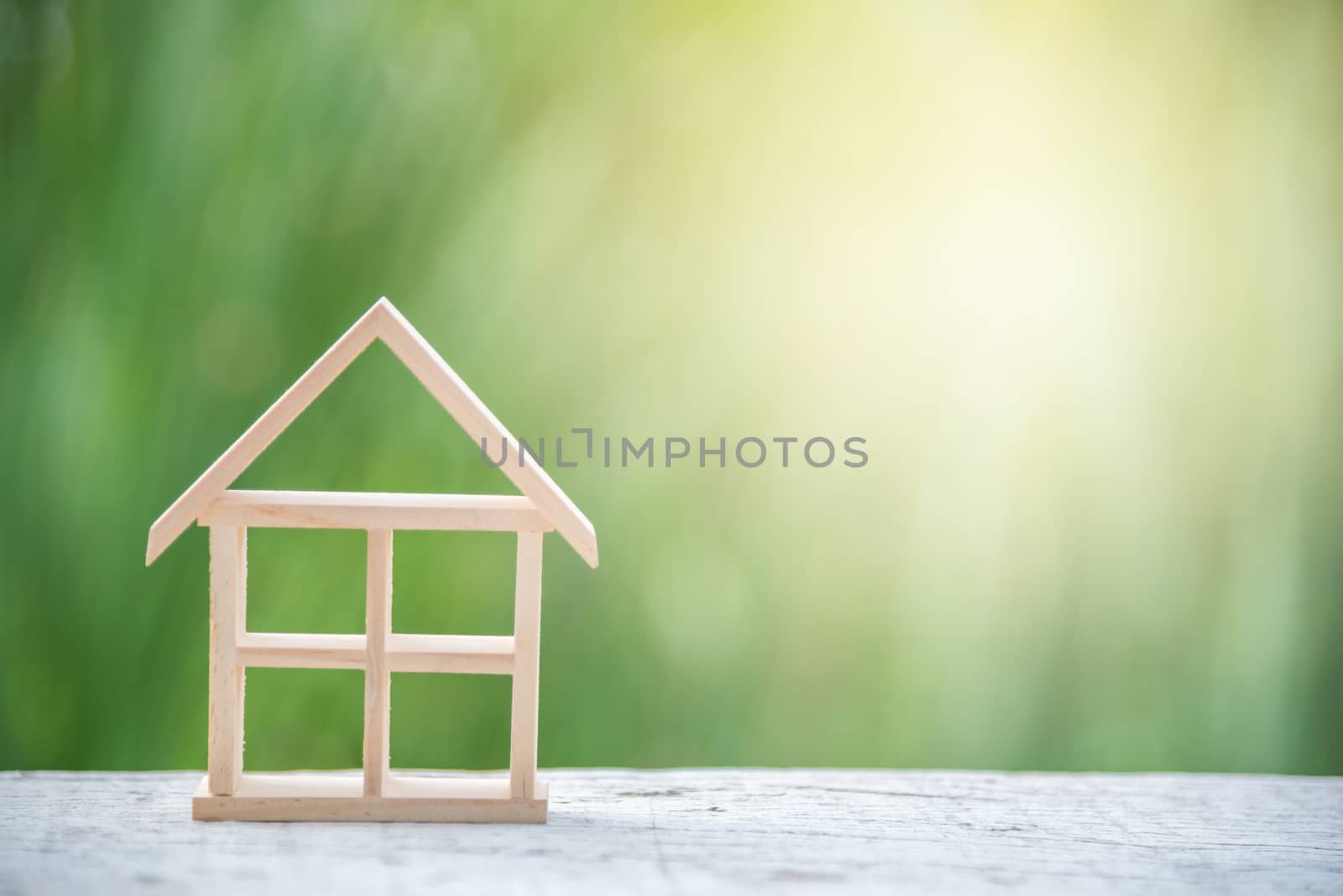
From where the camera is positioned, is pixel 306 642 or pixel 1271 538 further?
pixel 1271 538

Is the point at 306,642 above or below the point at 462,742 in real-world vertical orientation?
above

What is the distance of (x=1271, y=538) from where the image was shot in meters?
1.35

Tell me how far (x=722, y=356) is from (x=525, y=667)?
47cm

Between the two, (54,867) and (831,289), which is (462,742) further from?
(831,289)

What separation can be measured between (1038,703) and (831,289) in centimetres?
54

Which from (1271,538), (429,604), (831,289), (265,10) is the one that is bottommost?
(429,604)

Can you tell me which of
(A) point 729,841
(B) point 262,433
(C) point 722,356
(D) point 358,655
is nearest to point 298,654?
(D) point 358,655

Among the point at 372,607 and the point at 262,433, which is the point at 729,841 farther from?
the point at 262,433

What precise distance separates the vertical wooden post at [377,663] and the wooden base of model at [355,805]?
16mm

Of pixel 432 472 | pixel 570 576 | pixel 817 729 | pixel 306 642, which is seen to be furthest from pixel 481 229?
pixel 817 729

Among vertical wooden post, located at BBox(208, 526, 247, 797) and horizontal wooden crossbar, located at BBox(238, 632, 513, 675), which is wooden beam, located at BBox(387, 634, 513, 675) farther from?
vertical wooden post, located at BBox(208, 526, 247, 797)

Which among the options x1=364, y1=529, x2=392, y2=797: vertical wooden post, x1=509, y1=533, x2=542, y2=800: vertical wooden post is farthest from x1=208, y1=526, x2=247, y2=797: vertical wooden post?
x1=509, y1=533, x2=542, y2=800: vertical wooden post

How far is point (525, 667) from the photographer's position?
0.97 metres

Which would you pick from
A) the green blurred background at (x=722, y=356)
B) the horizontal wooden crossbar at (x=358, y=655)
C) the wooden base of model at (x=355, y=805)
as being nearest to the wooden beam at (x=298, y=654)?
the horizontal wooden crossbar at (x=358, y=655)
